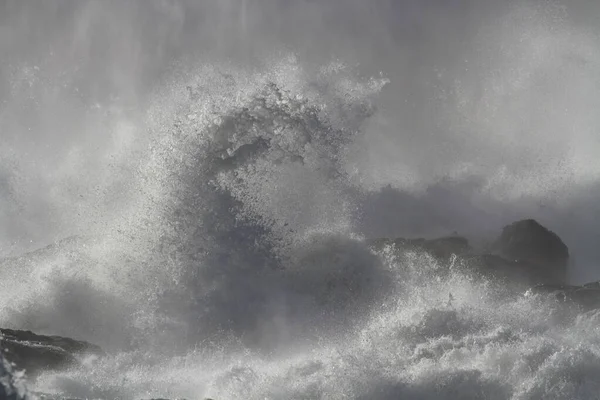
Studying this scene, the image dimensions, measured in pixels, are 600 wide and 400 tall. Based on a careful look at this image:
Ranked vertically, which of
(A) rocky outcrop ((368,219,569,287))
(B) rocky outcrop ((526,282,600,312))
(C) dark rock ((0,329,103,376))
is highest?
(A) rocky outcrop ((368,219,569,287))

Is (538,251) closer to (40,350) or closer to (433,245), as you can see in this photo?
(433,245)

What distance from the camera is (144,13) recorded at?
25312 mm

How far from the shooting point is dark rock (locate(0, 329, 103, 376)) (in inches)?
543

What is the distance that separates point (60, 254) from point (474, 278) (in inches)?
398

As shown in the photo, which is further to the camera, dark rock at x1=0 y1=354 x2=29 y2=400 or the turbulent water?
the turbulent water

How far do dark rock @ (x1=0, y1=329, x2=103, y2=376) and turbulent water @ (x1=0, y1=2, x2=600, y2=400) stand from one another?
425mm

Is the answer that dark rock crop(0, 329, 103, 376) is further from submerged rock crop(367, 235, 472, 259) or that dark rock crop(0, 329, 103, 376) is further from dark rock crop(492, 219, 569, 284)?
dark rock crop(492, 219, 569, 284)

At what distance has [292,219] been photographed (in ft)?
64.8

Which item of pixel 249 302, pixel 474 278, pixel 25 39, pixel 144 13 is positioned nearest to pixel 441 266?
pixel 474 278

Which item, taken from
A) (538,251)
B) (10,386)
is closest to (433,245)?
(538,251)

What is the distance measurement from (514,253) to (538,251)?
1.85 feet

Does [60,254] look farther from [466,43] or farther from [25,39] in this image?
[466,43]

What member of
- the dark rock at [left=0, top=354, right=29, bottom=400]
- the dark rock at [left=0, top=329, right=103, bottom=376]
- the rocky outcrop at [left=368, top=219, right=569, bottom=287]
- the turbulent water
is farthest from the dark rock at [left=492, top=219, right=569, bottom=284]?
the dark rock at [left=0, top=354, right=29, bottom=400]

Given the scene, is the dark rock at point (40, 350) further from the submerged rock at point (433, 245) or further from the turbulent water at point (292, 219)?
the submerged rock at point (433, 245)
